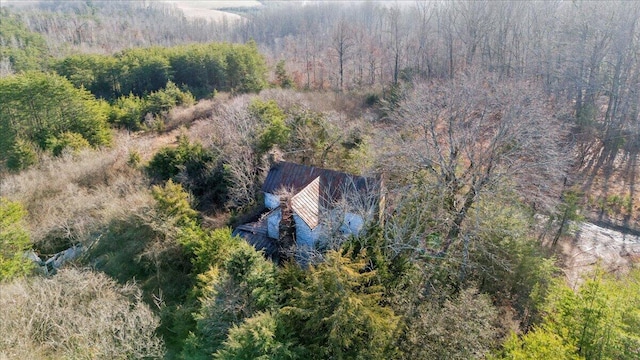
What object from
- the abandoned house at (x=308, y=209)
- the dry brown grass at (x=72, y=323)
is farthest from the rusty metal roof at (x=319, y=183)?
the dry brown grass at (x=72, y=323)

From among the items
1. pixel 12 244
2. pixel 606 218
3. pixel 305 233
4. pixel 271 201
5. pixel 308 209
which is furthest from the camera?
pixel 606 218

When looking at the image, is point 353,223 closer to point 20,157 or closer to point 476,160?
point 476,160

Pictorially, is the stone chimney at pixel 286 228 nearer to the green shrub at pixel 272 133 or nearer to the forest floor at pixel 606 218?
the green shrub at pixel 272 133

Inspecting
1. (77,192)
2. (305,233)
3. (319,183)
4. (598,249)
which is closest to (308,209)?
(305,233)

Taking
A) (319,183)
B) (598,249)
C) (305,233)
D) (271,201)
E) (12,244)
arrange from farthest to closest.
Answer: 1. (271,201)
2. (598,249)
3. (319,183)
4. (12,244)
5. (305,233)

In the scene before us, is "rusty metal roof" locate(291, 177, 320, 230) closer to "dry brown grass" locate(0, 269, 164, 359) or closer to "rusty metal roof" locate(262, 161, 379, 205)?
"rusty metal roof" locate(262, 161, 379, 205)

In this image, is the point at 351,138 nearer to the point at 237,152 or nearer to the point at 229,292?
the point at 237,152

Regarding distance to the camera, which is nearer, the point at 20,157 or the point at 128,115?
the point at 20,157

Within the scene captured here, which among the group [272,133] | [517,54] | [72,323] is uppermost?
[517,54]
